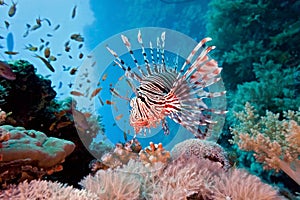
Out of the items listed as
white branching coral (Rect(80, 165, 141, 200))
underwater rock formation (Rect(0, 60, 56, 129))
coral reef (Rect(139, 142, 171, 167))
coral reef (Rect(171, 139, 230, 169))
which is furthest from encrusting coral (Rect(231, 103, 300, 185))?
underwater rock formation (Rect(0, 60, 56, 129))

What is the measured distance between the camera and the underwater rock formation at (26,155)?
185cm

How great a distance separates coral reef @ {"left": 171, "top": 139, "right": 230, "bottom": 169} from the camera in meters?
2.66

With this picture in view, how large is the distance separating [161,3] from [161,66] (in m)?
25.0

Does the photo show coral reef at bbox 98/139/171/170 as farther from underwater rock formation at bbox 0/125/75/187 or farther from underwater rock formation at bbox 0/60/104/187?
underwater rock formation at bbox 0/125/75/187

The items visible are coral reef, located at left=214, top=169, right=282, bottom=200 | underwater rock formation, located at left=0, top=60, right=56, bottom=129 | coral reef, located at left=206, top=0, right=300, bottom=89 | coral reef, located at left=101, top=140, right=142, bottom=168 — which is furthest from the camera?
coral reef, located at left=206, top=0, right=300, bottom=89

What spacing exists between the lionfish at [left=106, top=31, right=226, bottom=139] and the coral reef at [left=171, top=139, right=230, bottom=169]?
46 centimetres

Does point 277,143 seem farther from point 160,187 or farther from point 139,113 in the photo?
point 139,113

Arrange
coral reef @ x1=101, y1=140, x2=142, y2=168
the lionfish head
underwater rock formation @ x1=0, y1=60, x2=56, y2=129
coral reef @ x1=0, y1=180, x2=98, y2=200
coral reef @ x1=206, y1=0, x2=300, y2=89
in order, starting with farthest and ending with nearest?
coral reef @ x1=206, y1=0, x2=300, y2=89
underwater rock formation @ x1=0, y1=60, x2=56, y2=129
coral reef @ x1=101, y1=140, x2=142, y2=168
the lionfish head
coral reef @ x1=0, y1=180, x2=98, y2=200

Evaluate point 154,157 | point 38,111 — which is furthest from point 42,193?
point 38,111

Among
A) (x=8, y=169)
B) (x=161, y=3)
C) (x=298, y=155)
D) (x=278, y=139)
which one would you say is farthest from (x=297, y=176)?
(x=161, y=3)

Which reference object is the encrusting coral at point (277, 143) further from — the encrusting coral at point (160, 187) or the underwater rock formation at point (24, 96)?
the underwater rock formation at point (24, 96)

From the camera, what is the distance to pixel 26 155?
1.92 meters

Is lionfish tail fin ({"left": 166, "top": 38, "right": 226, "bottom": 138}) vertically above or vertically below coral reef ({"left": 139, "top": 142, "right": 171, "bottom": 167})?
above

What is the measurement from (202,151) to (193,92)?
87 cm
